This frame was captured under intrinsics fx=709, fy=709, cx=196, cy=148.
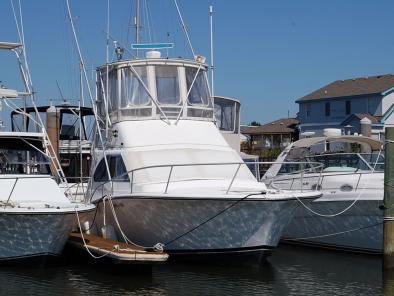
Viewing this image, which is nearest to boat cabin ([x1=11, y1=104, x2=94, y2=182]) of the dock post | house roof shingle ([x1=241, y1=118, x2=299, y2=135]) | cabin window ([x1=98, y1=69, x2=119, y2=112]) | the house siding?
cabin window ([x1=98, y1=69, x2=119, y2=112])

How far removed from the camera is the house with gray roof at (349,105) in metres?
42.5

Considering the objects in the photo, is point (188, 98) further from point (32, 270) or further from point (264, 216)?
point (32, 270)

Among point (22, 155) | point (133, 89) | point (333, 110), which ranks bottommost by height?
point (22, 155)

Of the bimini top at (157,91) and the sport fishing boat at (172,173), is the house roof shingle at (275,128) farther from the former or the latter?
the bimini top at (157,91)

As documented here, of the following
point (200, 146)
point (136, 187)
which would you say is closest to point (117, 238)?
point (136, 187)

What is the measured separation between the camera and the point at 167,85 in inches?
688

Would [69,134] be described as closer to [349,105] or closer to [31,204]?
[31,204]

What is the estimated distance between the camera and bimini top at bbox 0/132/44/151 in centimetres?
1616

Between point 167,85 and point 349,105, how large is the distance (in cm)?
Result: 2989

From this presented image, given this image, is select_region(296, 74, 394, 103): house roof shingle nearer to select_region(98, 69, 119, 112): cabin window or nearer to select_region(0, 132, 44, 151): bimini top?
select_region(98, 69, 119, 112): cabin window

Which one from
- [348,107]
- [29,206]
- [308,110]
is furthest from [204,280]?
[308,110]

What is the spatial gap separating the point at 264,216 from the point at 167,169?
2543 mm

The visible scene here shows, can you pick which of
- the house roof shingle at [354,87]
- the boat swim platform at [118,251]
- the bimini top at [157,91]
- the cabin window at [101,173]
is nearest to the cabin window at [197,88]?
the bimini top at [157,91]

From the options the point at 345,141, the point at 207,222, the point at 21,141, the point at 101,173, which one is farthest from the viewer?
the point at 345,141
